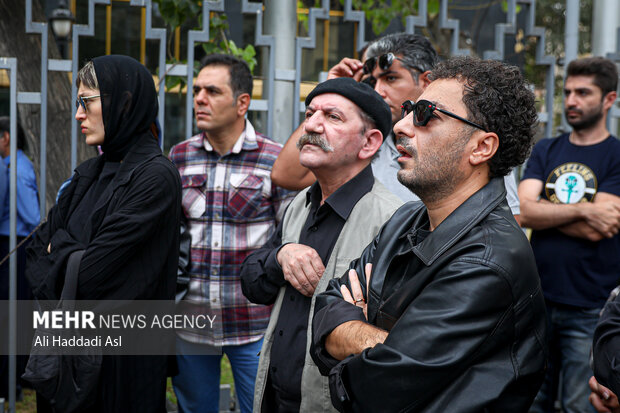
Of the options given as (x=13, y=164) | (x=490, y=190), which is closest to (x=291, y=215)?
(x=490, y=190)

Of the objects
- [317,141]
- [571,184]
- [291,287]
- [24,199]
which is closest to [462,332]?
[291,287]

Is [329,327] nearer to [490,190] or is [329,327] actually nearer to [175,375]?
[490,190]

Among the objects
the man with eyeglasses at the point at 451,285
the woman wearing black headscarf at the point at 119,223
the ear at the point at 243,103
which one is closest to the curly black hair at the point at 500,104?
the man with eyeglasses at the point at 451,285

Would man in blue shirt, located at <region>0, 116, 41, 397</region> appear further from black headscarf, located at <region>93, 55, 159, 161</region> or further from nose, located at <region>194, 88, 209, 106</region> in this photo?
black headscarf, located at <region>93, 55, 159, 161</region>

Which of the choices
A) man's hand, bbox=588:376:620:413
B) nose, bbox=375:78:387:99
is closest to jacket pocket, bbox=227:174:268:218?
nose, bbox=375:78:387:99

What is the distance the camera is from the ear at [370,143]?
2.93 m

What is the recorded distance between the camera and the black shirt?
2.70 meters

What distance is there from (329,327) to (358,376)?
24cm

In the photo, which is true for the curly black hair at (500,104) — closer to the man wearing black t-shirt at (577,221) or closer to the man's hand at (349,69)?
the man's hand at (349,69)

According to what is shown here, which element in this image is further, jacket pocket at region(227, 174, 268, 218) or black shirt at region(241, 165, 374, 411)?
jacket pocket at region(227, 174, 268, 218)

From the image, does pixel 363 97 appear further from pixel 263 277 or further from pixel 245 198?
pixel 245 198

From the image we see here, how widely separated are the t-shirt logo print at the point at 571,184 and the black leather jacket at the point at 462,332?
2.15 meters

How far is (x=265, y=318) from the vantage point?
375 cm

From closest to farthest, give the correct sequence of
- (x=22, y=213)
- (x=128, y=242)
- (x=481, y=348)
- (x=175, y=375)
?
1. (x=481, y=348)
2. (x=128, y=242)
3. (x=175, y=375)
4. (x=22, y=213)
